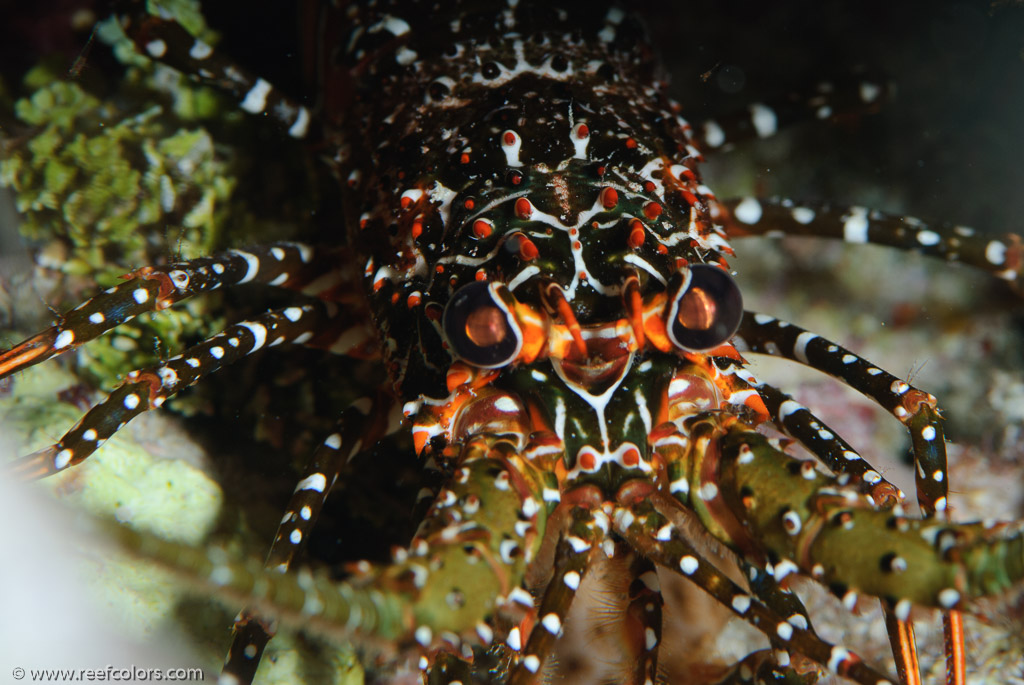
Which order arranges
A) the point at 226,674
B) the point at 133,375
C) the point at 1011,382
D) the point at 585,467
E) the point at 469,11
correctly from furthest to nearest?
the point at 1011,382, the point at 469,11, the point at 133,375, the point at 226,674, the point at 585,467

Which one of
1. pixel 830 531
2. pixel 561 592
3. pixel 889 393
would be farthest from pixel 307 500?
pixel 889 393

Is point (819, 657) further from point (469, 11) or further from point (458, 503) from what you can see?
point (469, 11)

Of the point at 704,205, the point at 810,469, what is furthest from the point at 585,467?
the point at 704,205

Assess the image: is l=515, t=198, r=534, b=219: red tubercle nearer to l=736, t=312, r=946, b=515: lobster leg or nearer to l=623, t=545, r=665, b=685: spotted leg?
l=736, t=312, r=946, b=515: lobster leg

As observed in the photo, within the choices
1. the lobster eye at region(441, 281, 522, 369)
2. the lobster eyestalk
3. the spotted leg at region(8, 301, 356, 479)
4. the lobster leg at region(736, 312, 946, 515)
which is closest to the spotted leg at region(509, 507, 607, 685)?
the lobster eyestalk

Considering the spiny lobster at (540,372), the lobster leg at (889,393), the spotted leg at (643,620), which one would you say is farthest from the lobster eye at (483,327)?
the lobster leg at (889,393)

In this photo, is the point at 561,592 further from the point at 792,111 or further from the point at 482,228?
the point at 792,111
